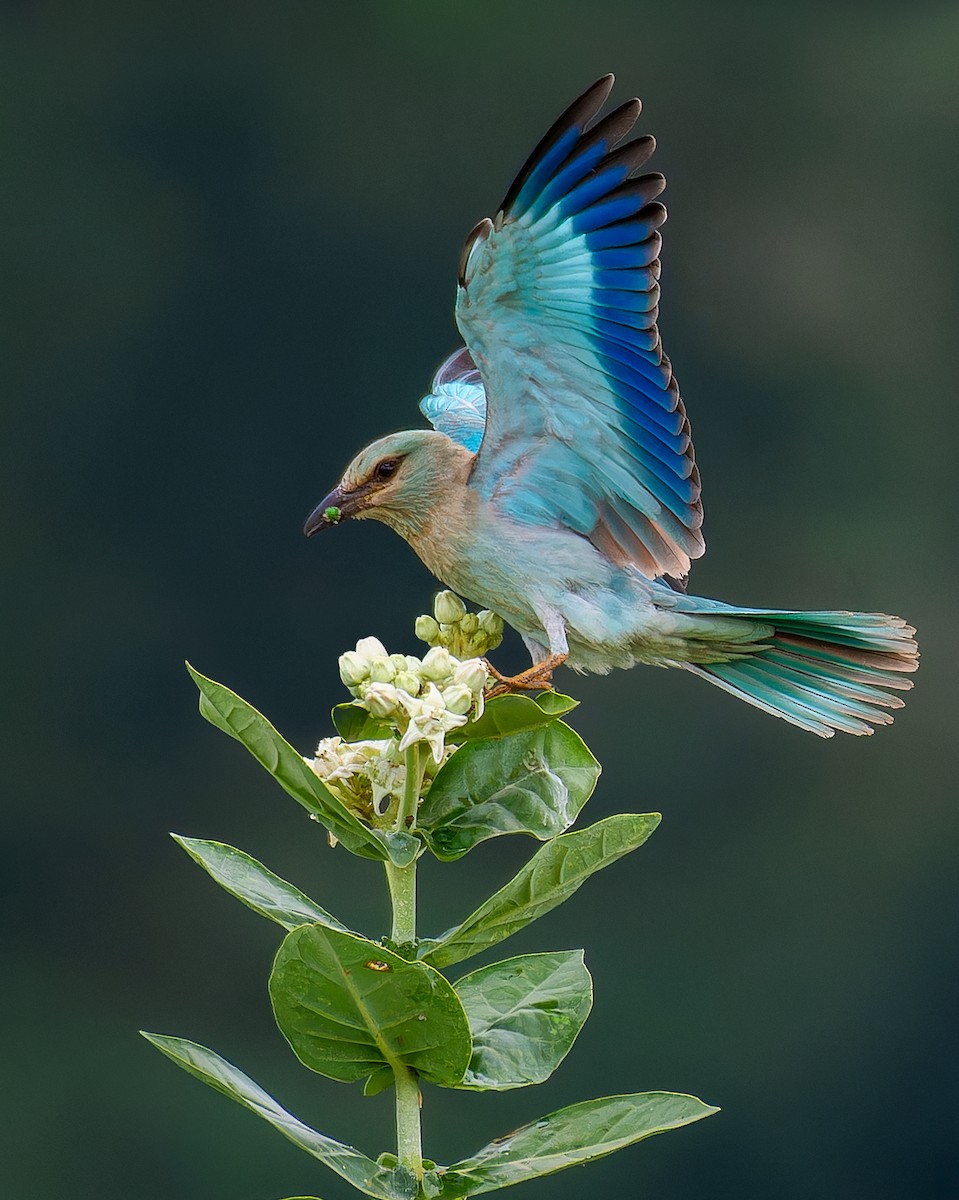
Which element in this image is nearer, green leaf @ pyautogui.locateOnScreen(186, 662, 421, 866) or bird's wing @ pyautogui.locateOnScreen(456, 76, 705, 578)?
green leaf @ pyautogui.locateOnScreen(186, 662, 421, 866)

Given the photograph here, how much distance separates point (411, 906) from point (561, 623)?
287 millimetres

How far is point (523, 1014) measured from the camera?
0.54 m

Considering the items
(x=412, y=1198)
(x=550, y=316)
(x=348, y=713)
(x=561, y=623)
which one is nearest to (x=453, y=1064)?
(x=412, y=1198)

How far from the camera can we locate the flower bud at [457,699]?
1.65 ft

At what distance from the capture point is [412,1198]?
0.47 meters

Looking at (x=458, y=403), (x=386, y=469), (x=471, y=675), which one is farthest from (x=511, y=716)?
(x=458, y=403)

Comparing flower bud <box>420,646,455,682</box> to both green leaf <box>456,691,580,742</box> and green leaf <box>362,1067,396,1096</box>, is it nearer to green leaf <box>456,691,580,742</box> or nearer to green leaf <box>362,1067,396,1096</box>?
green leaf <box>456,691,580,742</box>

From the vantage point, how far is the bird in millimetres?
742

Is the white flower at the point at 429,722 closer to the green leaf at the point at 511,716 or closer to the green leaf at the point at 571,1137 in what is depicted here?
the green leaf at the point at 511,716

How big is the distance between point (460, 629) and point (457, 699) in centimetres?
10

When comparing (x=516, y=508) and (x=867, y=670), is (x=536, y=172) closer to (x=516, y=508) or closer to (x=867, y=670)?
(x=516, y=508)

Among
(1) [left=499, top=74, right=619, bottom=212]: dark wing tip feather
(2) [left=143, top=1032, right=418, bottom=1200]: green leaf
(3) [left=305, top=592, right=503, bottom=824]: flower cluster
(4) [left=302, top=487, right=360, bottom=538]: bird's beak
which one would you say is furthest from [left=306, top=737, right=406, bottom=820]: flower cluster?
(1) [left=499, top=74, right=619, bottom=212]: dark wing tip feather

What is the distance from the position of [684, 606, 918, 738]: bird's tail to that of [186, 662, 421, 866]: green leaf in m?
0.35

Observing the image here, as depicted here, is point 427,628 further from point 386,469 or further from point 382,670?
point 386,469
